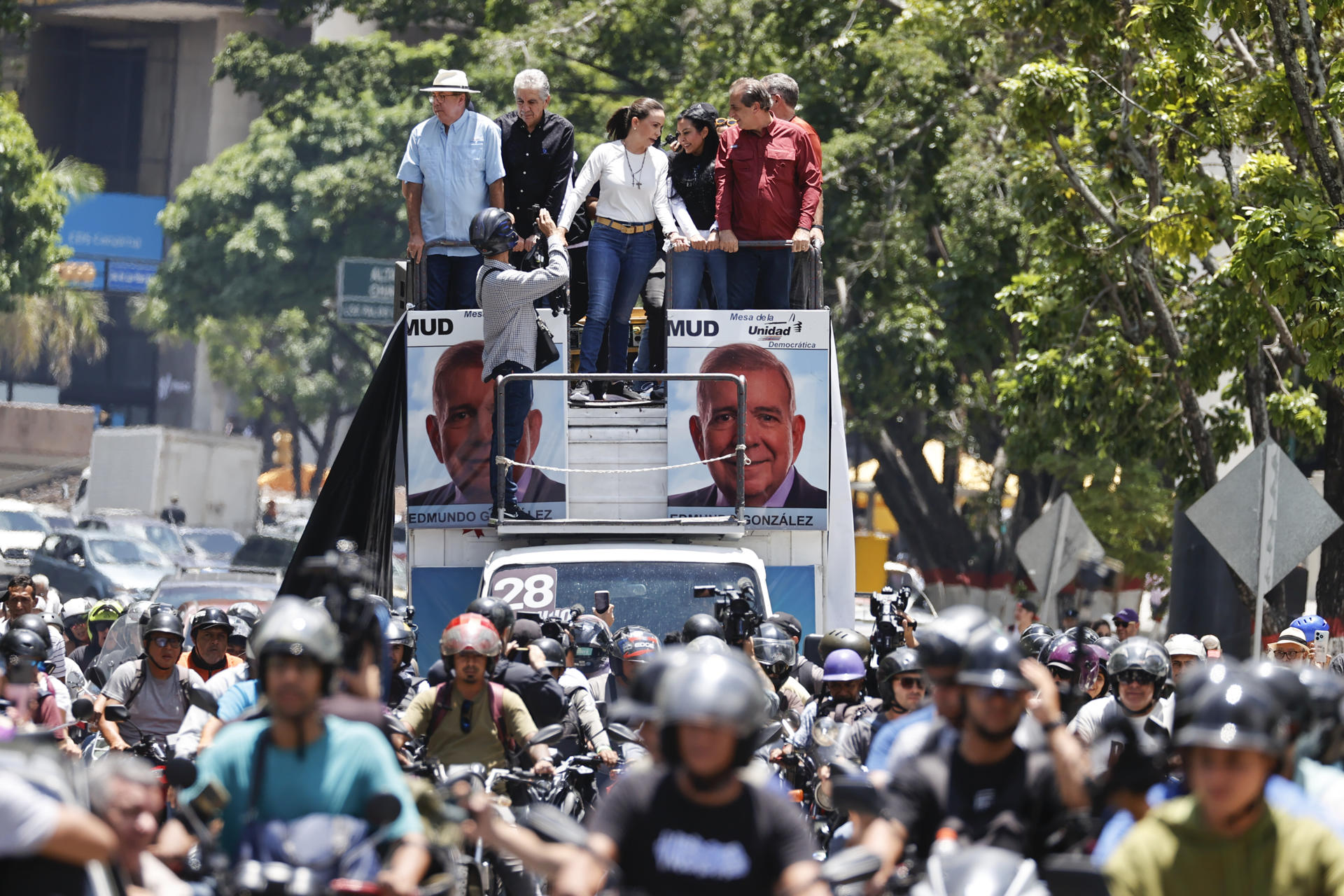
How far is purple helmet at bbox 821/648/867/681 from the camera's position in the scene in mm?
9680

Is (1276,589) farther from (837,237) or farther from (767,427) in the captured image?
(837,237)

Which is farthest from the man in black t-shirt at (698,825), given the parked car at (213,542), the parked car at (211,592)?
the parked car at (213,542)

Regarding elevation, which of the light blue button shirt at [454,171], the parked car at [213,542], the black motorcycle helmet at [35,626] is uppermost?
the light blue button shirt at [454,171]

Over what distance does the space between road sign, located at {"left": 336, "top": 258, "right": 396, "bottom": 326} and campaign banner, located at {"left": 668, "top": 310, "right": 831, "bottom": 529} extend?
76.0 ft

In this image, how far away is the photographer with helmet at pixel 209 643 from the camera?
36.0 ft

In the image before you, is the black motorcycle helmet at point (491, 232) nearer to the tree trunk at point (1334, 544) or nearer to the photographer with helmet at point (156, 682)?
the photographer with helmet at point (156, 682)

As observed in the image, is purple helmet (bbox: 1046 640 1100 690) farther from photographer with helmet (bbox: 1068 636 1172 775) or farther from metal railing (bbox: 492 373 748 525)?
metal railing (bbox: 492 373 748 525)

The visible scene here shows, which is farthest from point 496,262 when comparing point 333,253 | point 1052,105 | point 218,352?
point 218,352

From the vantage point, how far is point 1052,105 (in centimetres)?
1708

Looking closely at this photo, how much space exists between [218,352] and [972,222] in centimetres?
4100

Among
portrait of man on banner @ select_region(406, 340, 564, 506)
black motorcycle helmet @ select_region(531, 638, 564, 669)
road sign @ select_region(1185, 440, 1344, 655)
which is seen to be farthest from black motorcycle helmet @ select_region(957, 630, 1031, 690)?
road sign @ select_region(1185, 440, 1344, 655)

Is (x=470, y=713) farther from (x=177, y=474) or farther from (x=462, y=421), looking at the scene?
(x=177, y=474)

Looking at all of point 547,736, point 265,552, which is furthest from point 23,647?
point 265,552

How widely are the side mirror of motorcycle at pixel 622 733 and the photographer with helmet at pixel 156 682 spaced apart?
2386 mm
